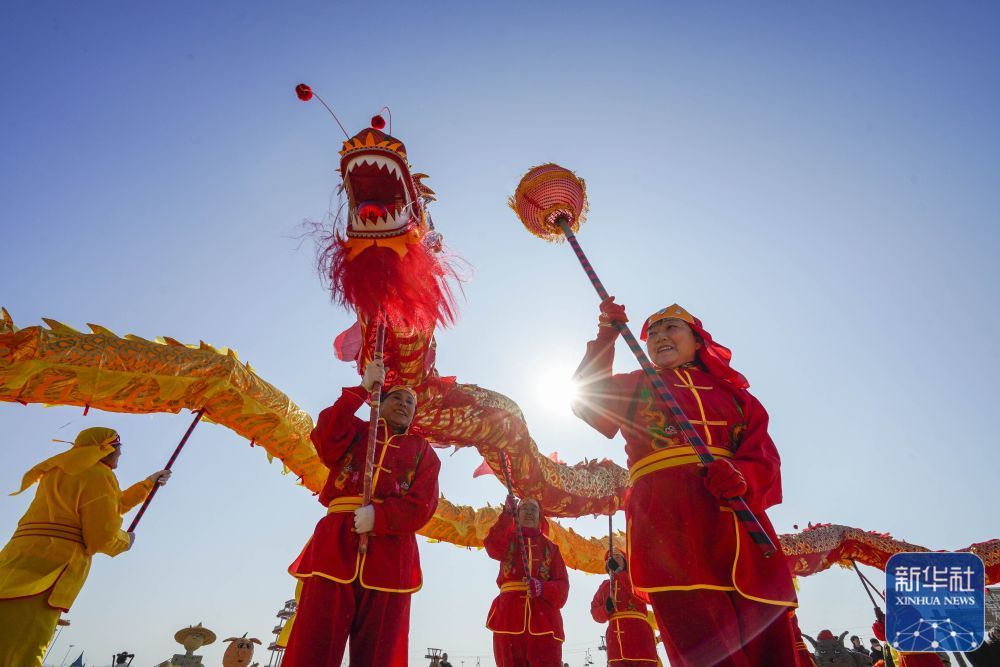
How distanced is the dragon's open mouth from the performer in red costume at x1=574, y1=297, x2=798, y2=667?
1740 millimetres

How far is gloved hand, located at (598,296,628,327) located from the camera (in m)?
3.15

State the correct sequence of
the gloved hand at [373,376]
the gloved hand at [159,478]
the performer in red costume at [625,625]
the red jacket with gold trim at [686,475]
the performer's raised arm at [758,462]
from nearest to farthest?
the red jacket with gold trim at [686,475], the performer's raised arm at [758,462], the gloved hand at [373,376], the gloved hand at [159,478], the performer in red costume at [625,625]

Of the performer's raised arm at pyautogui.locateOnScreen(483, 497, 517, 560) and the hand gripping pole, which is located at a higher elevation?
the performer's raised arm at pyautogui.locateOnScreen(483, 497, 517, 560)

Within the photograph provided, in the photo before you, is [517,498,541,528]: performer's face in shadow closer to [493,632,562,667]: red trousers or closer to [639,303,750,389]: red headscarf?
[493,632,562,667]: red trousers

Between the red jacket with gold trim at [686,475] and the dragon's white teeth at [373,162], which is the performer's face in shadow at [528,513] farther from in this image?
the dragon's white teeth at [373,162]

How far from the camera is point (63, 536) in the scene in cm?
382

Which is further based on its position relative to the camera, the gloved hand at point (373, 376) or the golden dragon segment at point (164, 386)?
the golden dragon segment at point (164, 386)

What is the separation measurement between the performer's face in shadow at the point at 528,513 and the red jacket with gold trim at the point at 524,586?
3.1 inches

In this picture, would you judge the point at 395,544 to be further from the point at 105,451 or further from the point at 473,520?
the point at 473,520

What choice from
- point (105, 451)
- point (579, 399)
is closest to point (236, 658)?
point (105, 451)

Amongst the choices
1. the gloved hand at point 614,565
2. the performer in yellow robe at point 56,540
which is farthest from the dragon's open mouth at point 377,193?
the gloved hand at point 614,565

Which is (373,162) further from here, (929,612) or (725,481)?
(929,612)

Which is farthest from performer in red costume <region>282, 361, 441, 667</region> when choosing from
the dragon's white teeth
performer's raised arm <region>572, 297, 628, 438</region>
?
the dragon's white teeth

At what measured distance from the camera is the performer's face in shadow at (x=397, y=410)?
352 centimetres
